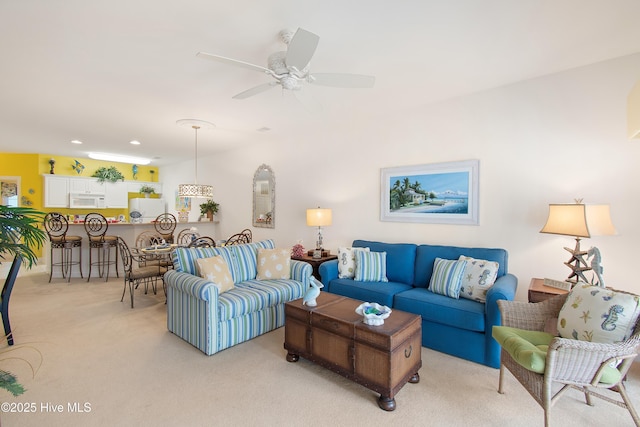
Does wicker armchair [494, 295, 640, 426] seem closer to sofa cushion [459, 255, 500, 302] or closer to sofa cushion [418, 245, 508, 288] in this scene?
sofa cushion [459, 255, 500, 302]

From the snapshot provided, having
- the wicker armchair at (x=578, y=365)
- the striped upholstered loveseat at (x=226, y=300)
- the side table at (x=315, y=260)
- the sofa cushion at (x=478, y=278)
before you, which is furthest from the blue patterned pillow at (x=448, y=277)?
the side table at (x=315, y=260)

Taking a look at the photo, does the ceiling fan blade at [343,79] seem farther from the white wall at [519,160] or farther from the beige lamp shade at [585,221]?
the beige lamp shade at [585,221]

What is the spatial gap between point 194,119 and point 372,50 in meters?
2.89

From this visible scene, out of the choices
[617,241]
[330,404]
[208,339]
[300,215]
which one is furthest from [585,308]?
[300,215]

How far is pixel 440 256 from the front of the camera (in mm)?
3318

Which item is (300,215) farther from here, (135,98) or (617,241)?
(617,241)

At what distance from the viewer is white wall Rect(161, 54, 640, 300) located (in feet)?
8.64

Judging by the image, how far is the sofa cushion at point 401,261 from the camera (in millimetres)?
3463

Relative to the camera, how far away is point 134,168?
8.24 meters

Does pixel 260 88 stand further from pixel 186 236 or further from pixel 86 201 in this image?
pixel 86 201

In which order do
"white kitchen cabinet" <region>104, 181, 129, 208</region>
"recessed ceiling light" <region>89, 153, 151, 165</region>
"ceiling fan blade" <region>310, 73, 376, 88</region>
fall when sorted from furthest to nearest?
"white kitchen cabinet" <region>104, 181, 129, 208</region>
"recessed ceiling light" <region>89, 153, 151, 165</region>
"ceiling fan blade" <region>310, 73, 376, 88</region>

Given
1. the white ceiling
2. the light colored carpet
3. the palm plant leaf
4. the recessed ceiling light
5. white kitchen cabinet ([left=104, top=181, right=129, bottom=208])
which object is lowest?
the light colored carpet

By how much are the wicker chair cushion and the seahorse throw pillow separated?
154 mm

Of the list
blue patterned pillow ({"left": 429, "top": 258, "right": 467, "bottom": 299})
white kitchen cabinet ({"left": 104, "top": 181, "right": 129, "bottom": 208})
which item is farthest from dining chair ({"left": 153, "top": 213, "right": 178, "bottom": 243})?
blue patterned pillow ({"left": 429, "top": 258, "right": 467, "bottom": 299})
